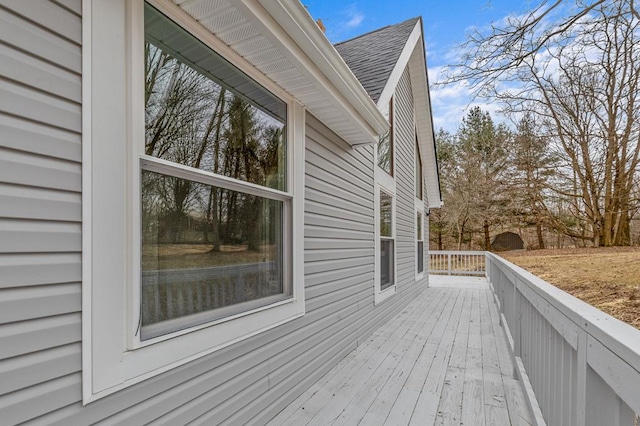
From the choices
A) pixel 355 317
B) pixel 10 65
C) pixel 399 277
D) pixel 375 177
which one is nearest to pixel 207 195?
pixel 10 65

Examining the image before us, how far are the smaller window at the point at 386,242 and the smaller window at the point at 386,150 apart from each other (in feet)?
1.51

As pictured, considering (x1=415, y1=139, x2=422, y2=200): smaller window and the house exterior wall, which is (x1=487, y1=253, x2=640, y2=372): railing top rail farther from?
(x1=415, y1=139, x2=422, y2=200): smaller window

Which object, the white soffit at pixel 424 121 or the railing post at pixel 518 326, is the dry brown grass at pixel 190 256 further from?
the white soffit at pixel 424 121

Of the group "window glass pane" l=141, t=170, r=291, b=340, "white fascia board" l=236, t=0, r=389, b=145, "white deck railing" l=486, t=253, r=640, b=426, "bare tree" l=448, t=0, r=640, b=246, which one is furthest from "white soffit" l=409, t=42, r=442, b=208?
"window glass pane" l=141, t=170, r=291, b=340

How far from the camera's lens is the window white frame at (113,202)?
4.45 feet

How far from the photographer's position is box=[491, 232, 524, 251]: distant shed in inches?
772

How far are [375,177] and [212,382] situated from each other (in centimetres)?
372

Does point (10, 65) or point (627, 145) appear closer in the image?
point (10, 65)

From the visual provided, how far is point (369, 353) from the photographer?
155 inches

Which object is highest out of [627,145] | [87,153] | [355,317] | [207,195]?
[627,145]

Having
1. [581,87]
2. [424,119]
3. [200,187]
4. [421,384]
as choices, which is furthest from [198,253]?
[581,87]

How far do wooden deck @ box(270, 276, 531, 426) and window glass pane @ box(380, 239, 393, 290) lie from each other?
695 mm

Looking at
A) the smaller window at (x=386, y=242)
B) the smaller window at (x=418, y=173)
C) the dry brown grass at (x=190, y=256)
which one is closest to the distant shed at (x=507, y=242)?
the smaller window at (x=418, y=173)

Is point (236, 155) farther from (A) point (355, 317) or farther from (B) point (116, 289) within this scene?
(A) point (355, 317)
